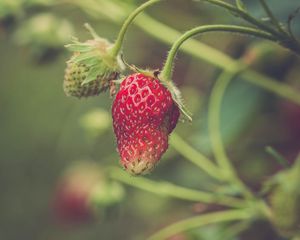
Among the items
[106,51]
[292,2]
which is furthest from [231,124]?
[106,51]

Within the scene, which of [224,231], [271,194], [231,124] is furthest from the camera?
[231,124]

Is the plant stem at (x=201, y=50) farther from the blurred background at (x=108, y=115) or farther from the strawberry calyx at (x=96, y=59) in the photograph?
the strawberry calyx at (x=96, y=59)

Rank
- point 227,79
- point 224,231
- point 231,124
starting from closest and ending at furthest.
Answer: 1. point 224,231
2. point 227,79
3. point 231,124

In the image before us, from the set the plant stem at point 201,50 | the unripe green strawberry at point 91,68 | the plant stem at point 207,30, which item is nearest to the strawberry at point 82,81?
the unripe green strawberry at point 91,68

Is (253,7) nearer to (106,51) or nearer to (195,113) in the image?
(195,113)

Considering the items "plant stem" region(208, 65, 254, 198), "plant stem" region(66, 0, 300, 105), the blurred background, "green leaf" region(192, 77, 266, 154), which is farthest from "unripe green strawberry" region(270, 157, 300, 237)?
"green leaf" region(192, 77, 266, 154)

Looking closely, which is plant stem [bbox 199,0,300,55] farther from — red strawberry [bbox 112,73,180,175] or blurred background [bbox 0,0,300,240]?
blurred background [bbox 0,0,300,240]
